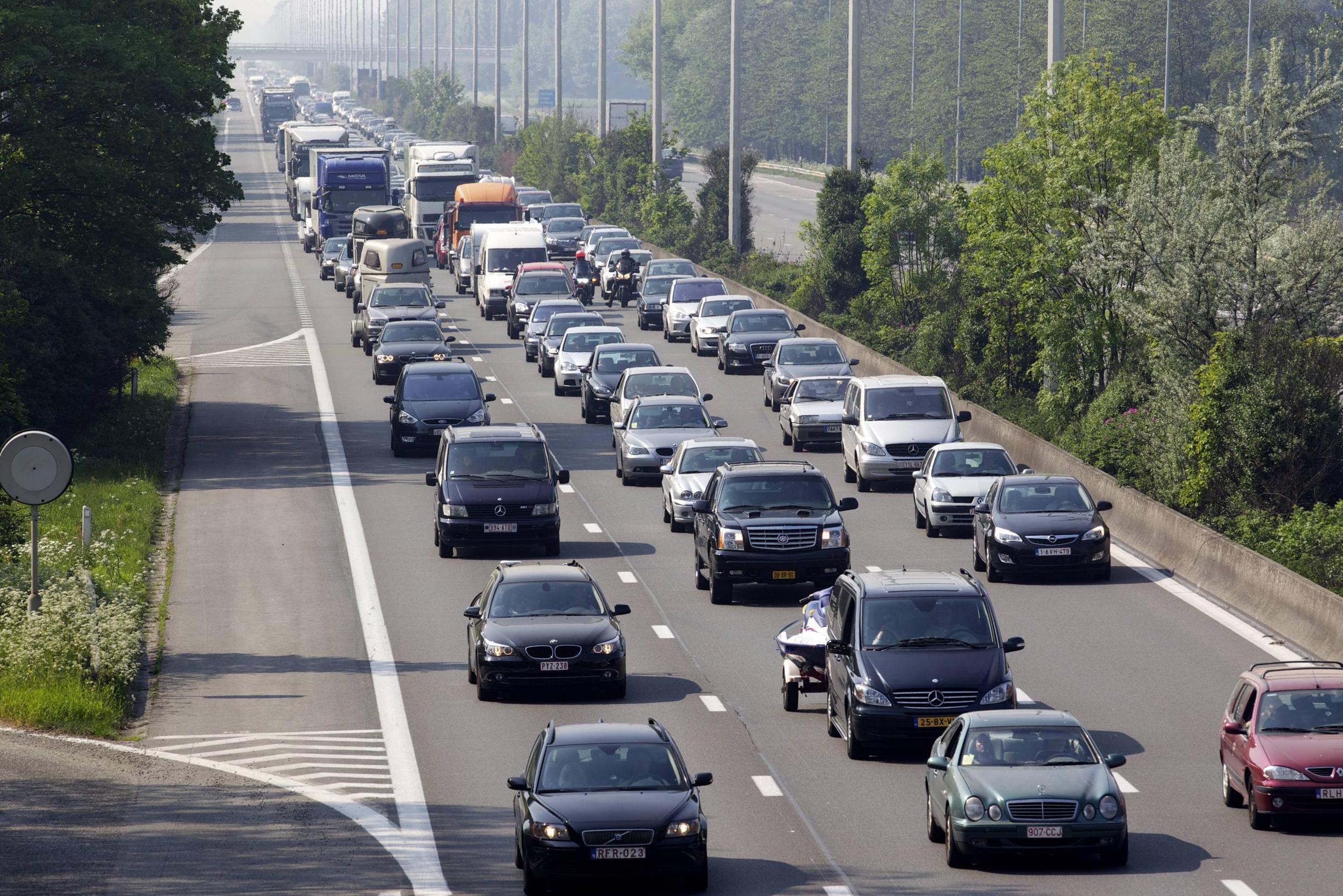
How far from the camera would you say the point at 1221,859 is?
16297 millimetres

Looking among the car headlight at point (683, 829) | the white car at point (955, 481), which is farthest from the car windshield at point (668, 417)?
the car headlight at point (683, 829)

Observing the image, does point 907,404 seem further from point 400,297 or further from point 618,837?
point 618,837

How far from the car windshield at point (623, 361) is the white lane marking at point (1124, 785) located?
27282 mm

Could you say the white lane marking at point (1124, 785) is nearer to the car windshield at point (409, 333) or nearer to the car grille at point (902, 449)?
the car grille at point (902, 449)

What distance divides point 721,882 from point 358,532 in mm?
19187

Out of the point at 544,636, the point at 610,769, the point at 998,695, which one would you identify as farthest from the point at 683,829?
the point at 544,636

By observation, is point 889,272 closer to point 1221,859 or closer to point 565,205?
point 565,205

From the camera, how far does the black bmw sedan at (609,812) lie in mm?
15086

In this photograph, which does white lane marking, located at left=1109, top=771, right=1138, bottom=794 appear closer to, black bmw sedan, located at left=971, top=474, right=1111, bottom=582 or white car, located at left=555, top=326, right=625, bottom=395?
black bmw sedan, located at left=971, top=474, right=1111, bottom=582

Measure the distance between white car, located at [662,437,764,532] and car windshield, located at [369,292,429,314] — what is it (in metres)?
24.0

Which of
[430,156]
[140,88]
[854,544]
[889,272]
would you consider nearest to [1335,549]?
[854,544]

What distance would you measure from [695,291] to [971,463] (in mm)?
28168

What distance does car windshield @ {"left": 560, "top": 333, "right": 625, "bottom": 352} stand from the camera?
50.5 meters

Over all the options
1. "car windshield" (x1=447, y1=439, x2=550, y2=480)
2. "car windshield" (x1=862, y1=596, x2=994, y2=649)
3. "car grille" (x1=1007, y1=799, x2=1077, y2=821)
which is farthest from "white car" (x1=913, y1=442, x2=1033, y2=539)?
"car grille" (x1=1007, y1=799, x2=1077, y2=821)
